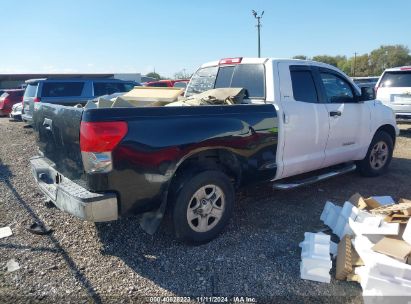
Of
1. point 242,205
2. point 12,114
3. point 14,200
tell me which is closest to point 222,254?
point 242,205

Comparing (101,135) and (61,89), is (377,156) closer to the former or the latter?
(101,135)

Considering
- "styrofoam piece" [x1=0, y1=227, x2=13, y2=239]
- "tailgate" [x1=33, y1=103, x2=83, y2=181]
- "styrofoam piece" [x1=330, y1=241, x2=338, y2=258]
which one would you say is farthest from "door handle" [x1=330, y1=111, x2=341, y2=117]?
"styrofoam piece" [x1=0, y1=227, x2=13, y2=239]

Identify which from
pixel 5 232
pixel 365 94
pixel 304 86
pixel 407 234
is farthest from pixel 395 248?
pixel 5 232

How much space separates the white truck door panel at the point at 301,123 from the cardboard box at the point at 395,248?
4.99 feet

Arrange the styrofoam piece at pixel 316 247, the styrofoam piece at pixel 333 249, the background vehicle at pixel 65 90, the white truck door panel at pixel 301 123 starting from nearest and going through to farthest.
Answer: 1. the styrofoam piece at pixel 316 247
2. the styrofoam piece at pixel 333 249
3. the white truck door panel at pixel 301 123
4. the background vehicle at pixel 65 90

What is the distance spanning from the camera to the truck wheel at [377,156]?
592cm

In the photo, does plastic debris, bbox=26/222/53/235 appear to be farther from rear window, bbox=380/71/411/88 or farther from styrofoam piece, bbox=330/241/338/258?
rear window, bbox=380/71/411/88

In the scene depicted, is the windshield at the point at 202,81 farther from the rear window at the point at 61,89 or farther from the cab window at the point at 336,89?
the rear window at the point at 61,89

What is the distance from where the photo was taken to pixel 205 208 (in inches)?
145

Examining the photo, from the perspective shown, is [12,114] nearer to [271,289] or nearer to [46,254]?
[46,254]

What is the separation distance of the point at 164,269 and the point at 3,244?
6.12ft

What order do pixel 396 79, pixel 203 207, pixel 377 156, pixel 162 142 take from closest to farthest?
pixel 162 142 < pixel 203 207 < pixel 377 156 < pixel 396 79

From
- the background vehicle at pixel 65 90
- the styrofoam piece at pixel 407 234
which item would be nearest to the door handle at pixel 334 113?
the styrofoam piece at pixel 407 234

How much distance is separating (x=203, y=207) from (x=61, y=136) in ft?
5.05
